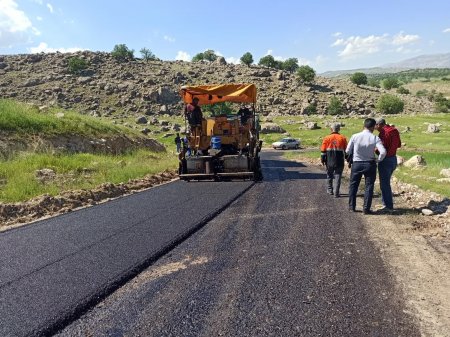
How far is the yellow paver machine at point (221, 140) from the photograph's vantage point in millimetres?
12719

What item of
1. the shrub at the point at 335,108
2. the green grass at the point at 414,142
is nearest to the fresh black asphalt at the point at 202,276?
the green grass at the point at 414,142

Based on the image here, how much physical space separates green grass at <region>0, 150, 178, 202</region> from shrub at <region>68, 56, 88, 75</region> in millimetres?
59248

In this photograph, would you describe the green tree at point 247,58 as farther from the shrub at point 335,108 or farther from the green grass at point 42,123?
the green grass at point 42,123

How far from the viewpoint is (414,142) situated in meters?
32.5

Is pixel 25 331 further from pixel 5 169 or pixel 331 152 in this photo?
pixel 5 169

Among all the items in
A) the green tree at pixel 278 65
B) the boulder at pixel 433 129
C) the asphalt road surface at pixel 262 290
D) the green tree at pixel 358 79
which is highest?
the green tree at pixel 278 65

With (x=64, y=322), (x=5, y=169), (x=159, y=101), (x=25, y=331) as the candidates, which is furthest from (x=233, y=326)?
(x=159, y=101)

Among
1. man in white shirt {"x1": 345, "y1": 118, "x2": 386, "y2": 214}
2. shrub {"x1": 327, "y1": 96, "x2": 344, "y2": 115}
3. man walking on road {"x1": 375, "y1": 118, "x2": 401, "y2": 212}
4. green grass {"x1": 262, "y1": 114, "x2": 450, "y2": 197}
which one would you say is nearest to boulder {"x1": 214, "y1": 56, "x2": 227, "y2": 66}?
shrub {"x1": 327, "y1": 96, "x2": 344, "y2": 115}

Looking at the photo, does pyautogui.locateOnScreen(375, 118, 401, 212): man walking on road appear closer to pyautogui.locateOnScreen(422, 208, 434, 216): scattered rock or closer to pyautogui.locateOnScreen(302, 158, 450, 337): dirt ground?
pyautogui.locateOnScreen(302, 158, 450, 337): dirt ground

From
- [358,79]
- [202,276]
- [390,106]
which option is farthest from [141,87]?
[202,276]

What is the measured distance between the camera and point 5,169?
11445 mm

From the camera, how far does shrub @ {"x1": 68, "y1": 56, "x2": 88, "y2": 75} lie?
6931 centimetres

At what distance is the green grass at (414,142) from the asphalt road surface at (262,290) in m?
5.12

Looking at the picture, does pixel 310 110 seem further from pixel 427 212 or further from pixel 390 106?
pixel 427 212
